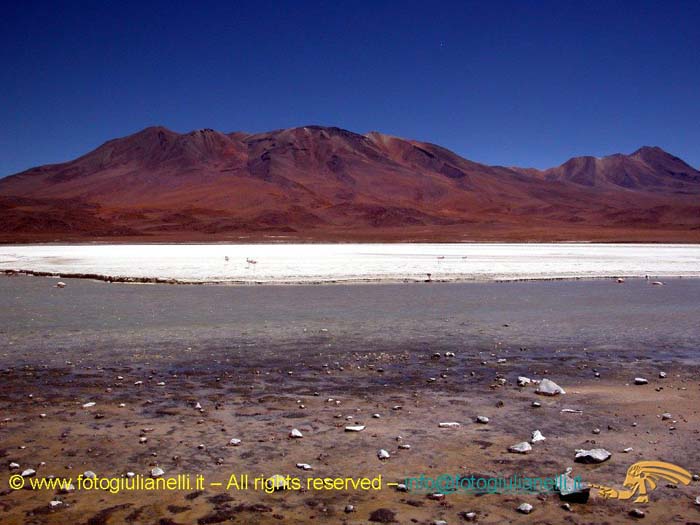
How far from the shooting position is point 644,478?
498 cm

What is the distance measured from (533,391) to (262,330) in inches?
228

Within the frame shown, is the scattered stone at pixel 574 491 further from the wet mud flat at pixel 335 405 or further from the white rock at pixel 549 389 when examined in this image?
the white rock at pixel 549 389

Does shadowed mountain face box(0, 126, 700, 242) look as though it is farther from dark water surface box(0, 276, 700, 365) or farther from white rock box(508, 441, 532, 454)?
white rock box(508, 441, 532, 454)

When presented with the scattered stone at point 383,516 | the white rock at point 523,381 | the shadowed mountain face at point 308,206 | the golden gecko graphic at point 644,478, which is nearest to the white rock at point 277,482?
the scattered stone at point 383,516

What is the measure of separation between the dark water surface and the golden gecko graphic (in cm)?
Result: 480

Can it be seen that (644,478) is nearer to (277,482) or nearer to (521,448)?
(521,448)

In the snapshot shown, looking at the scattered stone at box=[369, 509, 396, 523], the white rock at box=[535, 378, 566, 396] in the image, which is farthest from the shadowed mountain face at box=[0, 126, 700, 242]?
the scattered stone at box=[369, 509, 396, 523]

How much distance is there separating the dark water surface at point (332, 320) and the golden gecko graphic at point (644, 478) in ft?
15.8

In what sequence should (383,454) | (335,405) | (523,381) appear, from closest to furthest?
1. (383,454)
2. (335,405)
3. (523,381)

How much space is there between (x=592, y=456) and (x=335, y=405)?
270cm

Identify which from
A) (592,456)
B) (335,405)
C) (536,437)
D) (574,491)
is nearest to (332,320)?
(335,405)

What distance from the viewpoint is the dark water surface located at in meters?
10.4

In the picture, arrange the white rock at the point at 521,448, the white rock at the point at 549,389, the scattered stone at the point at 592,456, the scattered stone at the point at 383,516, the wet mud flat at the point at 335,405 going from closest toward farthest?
the scattered stone at the point at 383,516 < the wet mud flat at the point at 335,405 < the scattered stone at the point at 592,456 < the white rock at the point at 521,448 < the white rock at the point at 549,389

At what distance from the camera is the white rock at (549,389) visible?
24.5ft
